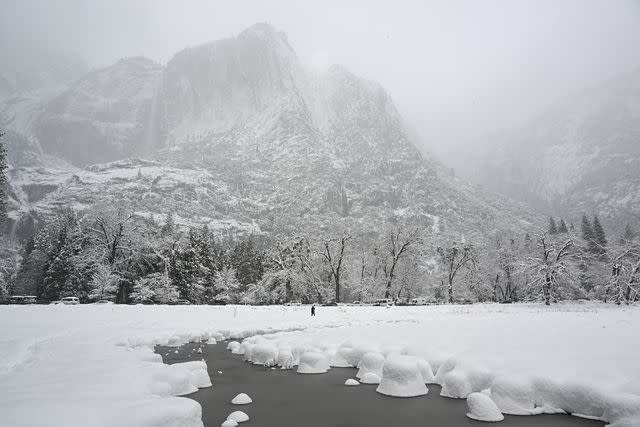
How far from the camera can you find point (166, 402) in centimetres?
686

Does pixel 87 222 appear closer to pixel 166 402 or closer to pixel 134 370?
pixel 134 370

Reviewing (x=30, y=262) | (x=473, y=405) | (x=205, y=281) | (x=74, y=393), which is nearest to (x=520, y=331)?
(x=473, y=405)

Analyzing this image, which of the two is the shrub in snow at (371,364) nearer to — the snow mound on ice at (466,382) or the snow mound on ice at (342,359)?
the snow mound on ice at (342,359)

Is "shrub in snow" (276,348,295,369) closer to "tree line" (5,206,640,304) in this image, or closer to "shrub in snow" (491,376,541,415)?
"shrub in snow" (491,376,541,415)

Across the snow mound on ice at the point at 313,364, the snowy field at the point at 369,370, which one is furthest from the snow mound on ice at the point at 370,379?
the snow mound on ice at the point at 313,364

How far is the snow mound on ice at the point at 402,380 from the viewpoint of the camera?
11.2 metres

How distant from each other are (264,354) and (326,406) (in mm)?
7597

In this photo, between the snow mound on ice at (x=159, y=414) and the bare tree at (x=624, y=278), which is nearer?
the snow mound on ice at (x=159, y=414)

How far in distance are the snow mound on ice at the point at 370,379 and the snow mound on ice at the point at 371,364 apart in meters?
0.32

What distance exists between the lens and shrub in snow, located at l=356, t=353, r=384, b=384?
44.9 feet

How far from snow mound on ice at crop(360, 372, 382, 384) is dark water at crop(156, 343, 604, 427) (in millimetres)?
498

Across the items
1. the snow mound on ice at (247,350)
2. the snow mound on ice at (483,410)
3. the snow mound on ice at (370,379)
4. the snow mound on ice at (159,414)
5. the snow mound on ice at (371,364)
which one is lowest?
the snow mound on ice at (247,350)

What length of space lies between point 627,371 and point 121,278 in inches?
2007

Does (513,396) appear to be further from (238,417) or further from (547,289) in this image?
(547,289)
